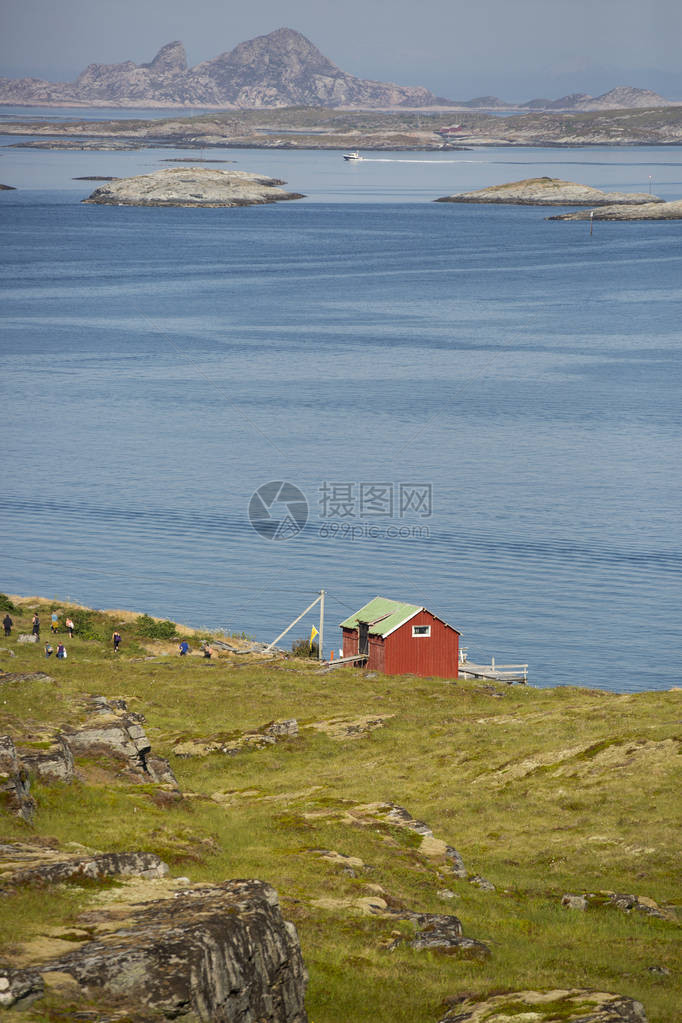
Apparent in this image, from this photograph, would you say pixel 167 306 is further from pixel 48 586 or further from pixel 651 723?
pixel 651 723

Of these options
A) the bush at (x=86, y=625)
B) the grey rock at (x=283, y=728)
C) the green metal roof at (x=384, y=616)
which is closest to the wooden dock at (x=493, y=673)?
the green metal roof at (x=384, y=616)

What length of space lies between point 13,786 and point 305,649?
3845 cm

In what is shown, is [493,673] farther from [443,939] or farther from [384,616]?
[443,939]

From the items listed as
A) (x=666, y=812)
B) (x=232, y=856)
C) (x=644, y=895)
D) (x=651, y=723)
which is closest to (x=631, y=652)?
(x=651, y=723)

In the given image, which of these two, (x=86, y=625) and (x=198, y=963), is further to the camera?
(x=86, y=625)

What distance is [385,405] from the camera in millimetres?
124938

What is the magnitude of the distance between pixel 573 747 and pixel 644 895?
11878 mm

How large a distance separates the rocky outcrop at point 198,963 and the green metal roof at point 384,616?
40.6 m

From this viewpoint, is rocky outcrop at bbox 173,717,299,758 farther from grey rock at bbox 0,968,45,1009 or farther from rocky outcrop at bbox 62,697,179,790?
grey rock at bbox 0,968,45,1009

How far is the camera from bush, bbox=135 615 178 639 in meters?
65.5

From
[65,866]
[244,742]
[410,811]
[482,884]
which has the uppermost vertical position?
[65,866]

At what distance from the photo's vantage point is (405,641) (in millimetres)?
59281

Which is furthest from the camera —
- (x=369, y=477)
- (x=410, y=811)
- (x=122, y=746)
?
→ (x=369, y=477)

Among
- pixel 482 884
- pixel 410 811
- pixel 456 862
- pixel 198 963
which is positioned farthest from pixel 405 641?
pixel 198 963
